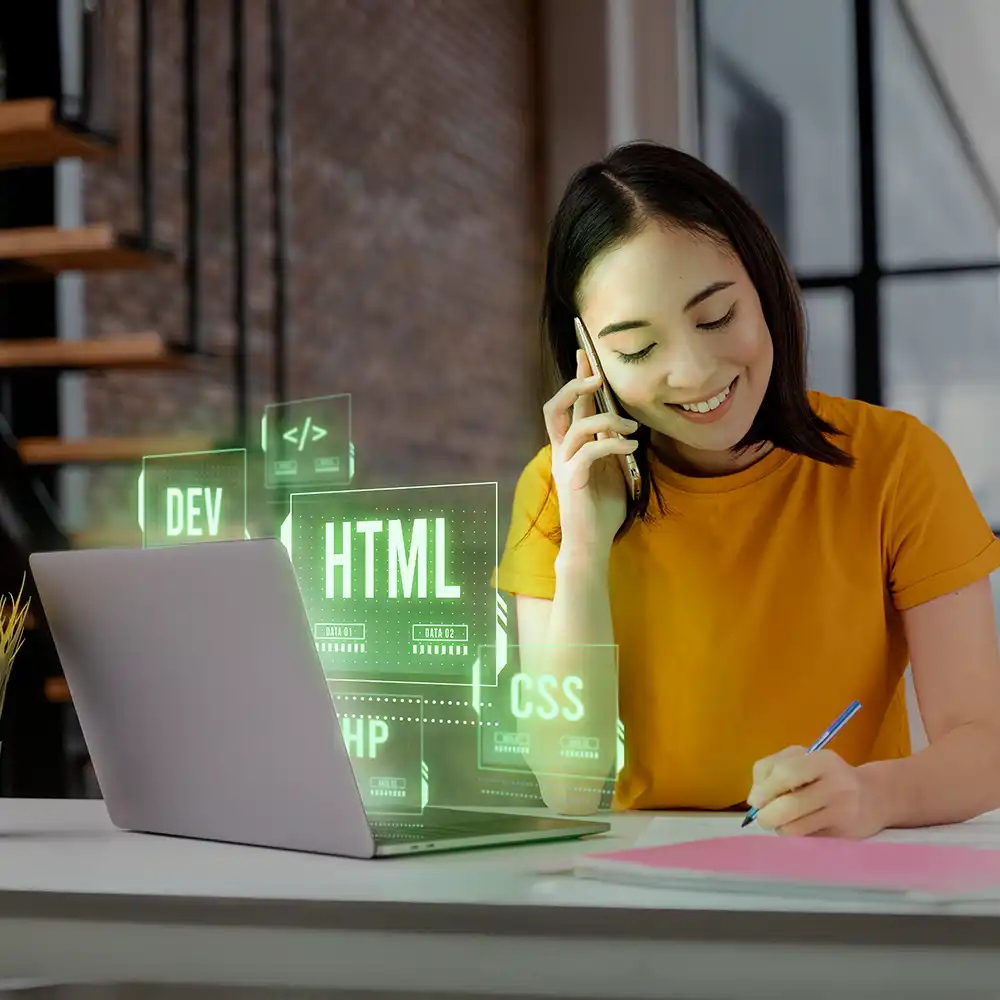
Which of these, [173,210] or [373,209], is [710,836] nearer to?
[173,210]

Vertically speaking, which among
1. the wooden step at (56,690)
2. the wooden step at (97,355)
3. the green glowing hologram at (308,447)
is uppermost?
the wooden step at (97,355)

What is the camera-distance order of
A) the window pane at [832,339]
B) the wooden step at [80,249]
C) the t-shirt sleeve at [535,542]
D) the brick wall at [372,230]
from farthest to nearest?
the window pane at [832,339], the brick wall at [372,230], the wooden step at [80,249], the t-shirt sleeve at [535,542]

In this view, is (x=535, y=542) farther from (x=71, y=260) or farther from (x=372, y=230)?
(x=372, y=230)

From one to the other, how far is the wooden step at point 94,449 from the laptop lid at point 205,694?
161 cm

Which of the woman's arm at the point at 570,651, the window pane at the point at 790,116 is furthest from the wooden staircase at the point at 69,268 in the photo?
the window pane at the point at 790,116

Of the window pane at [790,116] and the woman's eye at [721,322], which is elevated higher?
the window pane at [790,116]

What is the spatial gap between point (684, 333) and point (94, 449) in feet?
5.56

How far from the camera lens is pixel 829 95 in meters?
4.84

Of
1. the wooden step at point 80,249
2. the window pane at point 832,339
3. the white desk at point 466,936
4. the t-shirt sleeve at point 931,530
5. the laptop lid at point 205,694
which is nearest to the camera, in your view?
the white desk at point 466,936

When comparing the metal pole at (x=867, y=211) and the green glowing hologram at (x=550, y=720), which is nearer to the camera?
the green glowing hologram at (x=550, y=720)

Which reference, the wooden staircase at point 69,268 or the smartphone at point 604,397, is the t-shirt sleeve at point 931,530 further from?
the wooden staircase at point 69,268

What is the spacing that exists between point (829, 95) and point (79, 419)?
276cm

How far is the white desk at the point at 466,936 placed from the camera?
733 mm

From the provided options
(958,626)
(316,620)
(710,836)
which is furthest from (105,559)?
(958,626)
